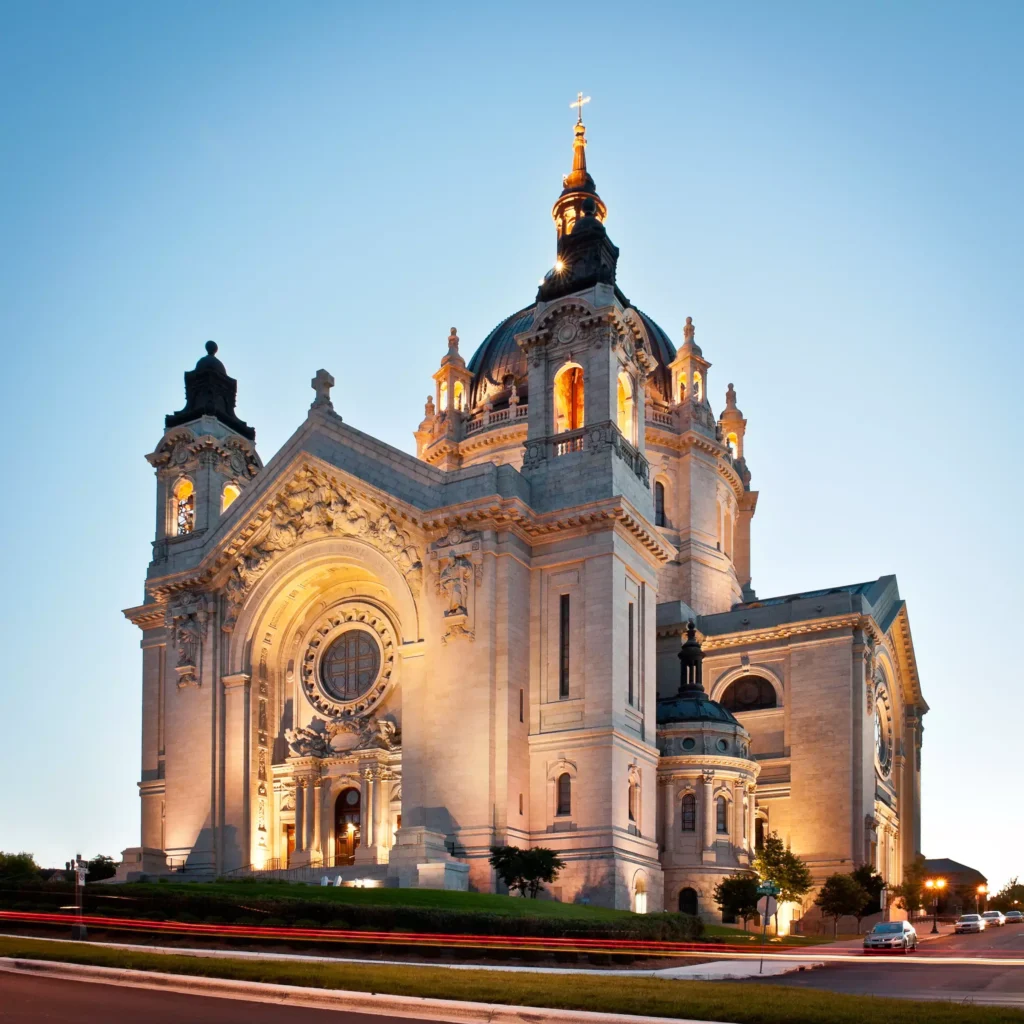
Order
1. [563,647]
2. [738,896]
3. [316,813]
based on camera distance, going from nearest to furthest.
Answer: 1. [563,647]
2. [738,896]
3. [316,813]

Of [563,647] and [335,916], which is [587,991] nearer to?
[335,916]

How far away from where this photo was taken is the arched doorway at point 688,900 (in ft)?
167

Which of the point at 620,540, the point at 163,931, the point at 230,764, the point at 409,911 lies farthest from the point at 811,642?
the point at 163,931

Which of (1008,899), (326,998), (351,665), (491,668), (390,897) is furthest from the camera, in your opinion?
(1008,899)

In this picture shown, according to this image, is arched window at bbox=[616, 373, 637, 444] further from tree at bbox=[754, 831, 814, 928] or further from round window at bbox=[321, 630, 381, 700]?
tree at bbox=[754, 831, 814, 928]

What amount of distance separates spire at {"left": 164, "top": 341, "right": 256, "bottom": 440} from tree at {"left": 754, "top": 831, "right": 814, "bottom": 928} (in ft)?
107

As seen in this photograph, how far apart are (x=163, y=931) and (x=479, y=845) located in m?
15.4

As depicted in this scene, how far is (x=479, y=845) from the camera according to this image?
144ft

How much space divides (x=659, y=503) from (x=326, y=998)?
186ft

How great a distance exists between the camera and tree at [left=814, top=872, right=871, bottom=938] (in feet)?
173

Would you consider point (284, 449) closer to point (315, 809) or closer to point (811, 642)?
point (315, 809)

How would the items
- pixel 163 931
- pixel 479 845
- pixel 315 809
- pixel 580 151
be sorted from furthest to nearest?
pixel 580 151
pixel 315 809
pixel 479 845
pixel 163 931

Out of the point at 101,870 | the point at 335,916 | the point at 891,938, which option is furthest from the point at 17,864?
the point at 891,938

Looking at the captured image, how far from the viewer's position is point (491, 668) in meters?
45.9
